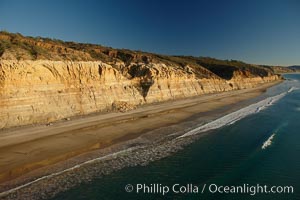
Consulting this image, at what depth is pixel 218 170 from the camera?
13.8 metres

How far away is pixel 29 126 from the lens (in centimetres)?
2147

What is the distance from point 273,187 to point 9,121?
18093 mm

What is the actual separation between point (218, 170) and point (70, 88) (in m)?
17.0

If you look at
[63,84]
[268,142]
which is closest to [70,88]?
[63,84]

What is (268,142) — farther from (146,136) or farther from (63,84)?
(63,84)

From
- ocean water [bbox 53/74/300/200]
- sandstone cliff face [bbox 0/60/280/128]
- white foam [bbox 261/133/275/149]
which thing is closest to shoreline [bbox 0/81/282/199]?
ocean water [bbox 53/74/300/200]

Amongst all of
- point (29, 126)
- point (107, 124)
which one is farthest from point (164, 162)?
point (29, 126)

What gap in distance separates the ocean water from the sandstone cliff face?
11.8 meters

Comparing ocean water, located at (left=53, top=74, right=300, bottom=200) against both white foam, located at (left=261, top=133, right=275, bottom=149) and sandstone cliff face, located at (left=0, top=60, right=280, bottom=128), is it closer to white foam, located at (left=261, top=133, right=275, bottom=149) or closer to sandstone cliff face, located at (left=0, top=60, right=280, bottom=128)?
white foam, located at (left=261, top=133, right=275, bottom=149)

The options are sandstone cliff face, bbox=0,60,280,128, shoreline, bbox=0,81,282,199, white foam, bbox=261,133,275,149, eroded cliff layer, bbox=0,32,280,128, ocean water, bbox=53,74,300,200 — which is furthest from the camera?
eroded cliff layer, bbox=0,32,280,128

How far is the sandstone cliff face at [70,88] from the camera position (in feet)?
69.4

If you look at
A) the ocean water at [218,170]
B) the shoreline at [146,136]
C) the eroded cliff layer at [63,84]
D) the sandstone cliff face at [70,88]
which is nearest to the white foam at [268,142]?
the ocean water at [218,170]

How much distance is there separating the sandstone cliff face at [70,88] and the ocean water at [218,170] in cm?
1179

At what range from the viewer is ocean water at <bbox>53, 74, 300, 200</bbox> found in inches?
448
